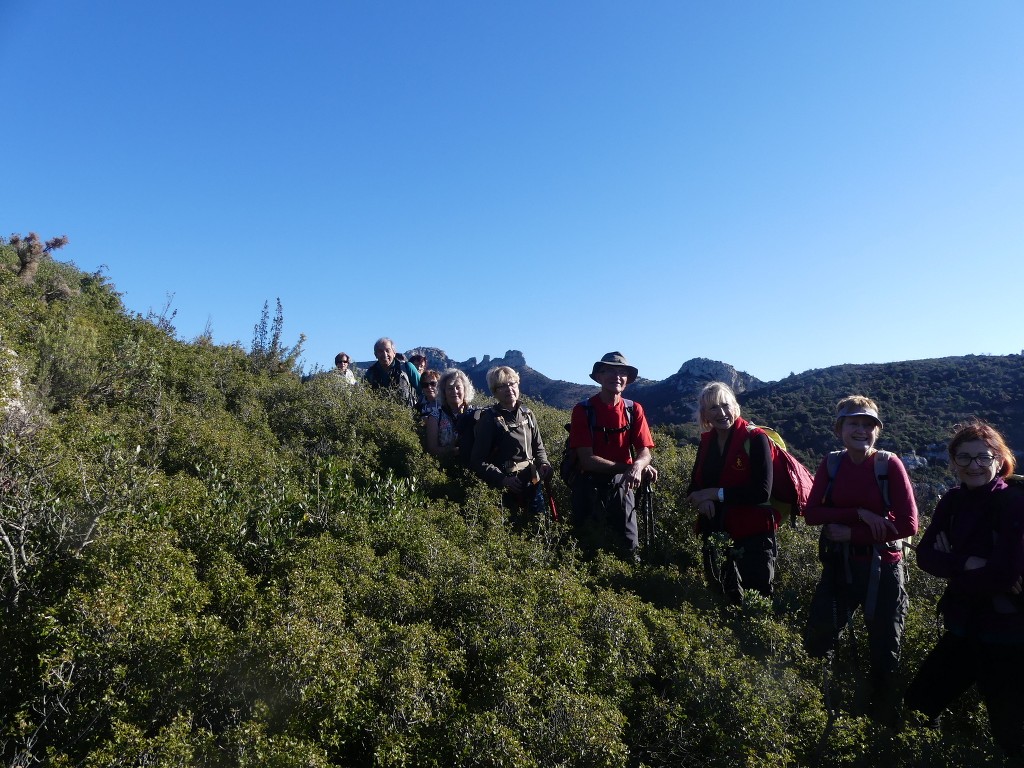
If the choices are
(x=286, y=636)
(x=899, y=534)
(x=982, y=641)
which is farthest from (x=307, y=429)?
(x=982, y=641)

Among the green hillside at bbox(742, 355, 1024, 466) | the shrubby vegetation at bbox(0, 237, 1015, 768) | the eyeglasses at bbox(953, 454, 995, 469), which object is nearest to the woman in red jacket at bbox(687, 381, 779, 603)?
the shrubby vegetation at bbox(0, 237, 1015, 768)

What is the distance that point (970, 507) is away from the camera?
296 centimetres

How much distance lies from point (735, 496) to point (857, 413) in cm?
90

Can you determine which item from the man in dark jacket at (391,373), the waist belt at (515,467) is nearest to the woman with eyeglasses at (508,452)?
the waist belt at (515,467)

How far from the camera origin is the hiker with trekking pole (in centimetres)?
325

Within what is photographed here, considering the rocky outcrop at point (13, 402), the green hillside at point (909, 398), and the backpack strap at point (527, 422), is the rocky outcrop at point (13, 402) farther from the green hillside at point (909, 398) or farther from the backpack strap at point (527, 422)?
the green hillside at point (909, 398)

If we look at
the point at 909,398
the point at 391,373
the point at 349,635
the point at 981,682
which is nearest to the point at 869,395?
the point at 909,398

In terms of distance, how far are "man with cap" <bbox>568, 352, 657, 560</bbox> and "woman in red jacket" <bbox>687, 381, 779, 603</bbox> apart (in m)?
0.61

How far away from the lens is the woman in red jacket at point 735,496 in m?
3.85

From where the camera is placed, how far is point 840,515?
11.1 feet

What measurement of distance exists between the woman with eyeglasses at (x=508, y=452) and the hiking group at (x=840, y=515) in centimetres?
1

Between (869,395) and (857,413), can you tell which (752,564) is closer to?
(857,413)

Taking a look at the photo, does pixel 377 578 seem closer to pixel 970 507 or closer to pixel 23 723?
pixel 23 723

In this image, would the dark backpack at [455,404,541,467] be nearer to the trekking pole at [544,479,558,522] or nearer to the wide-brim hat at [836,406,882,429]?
the trekking pole at [544,479,558,522]
